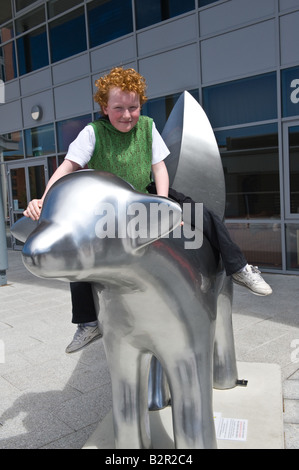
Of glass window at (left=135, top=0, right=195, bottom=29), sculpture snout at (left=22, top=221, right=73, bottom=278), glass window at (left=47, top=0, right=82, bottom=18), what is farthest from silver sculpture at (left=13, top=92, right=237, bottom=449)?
glass window at (left=47, top=0, right=82, bottom=18)

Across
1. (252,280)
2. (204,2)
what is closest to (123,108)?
(252,280)

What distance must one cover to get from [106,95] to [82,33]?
8581 mm

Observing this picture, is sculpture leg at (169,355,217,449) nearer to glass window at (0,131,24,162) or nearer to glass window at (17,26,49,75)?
glass window at (0,131,24,162)

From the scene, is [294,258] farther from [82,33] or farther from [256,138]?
[82,33]

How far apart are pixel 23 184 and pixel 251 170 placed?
22.1 feet

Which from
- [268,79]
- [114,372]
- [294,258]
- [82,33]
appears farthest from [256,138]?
[114,372]

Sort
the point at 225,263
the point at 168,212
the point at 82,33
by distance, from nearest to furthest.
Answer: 1. the point at 168,212
2. the point at 225,263
3. the point at 82,33

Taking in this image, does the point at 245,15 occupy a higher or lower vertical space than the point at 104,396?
higher

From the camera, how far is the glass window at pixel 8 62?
11.4 meters

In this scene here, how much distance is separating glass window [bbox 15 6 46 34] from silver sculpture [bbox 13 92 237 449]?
1012 cm

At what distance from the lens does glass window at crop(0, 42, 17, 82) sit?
11367 millimetres

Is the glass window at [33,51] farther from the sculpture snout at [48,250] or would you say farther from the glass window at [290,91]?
the sculpture snout at [48,250]

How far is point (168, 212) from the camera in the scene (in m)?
1.41

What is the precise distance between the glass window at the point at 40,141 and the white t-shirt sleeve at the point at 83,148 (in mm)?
8993
